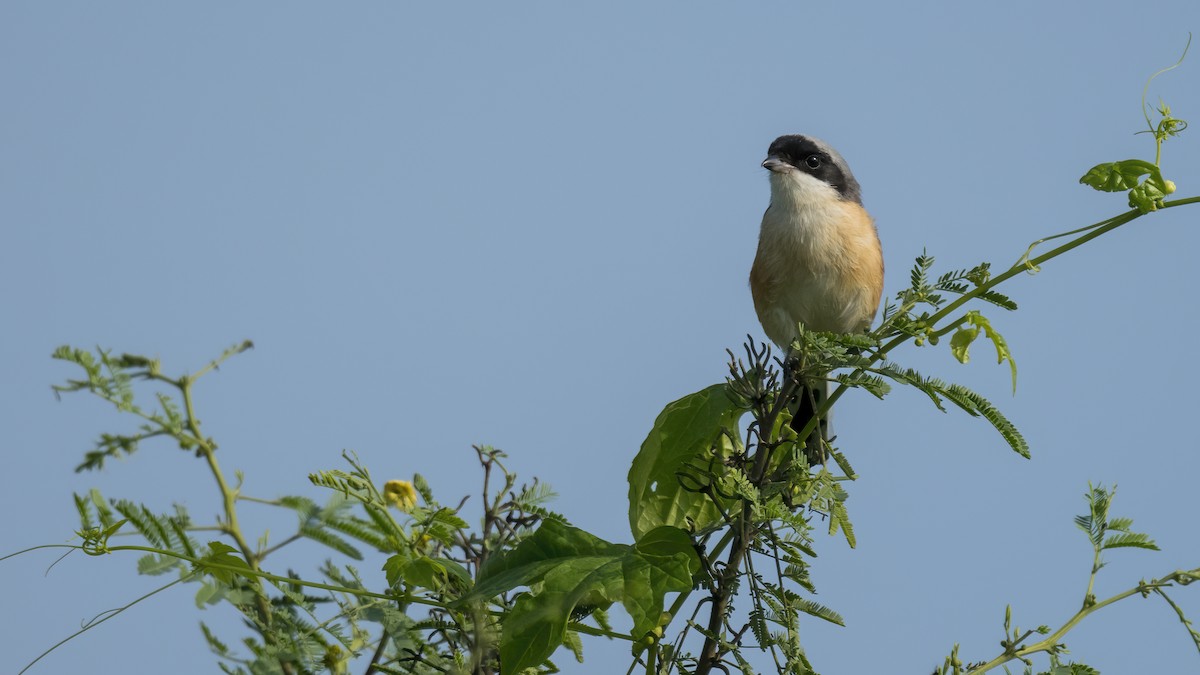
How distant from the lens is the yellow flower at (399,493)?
78.4 inches

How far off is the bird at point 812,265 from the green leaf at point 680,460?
6.97ft

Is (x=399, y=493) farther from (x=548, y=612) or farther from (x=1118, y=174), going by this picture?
(x=1118, y=174)

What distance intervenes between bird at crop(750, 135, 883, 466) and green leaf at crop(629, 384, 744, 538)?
2.12 meters

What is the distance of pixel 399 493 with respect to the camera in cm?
201

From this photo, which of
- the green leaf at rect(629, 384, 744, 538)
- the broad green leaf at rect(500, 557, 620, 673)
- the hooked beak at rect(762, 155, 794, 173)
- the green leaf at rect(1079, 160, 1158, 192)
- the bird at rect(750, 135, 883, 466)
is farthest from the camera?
the hooked beak at rect(762, 155, 794, 173)

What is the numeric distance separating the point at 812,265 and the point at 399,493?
2.63 metres

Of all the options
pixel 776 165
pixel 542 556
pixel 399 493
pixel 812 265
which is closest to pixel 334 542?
pixel 399 493

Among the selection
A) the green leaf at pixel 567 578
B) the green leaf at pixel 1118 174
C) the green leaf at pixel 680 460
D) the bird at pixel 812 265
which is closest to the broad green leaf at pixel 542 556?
the green leaf at pixel 567 578

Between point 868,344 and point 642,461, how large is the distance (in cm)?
48

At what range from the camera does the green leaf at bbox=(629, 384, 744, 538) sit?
2031 mm

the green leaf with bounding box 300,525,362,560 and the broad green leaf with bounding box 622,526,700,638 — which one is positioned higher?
the green leaf with bounding box 300,525,362,560

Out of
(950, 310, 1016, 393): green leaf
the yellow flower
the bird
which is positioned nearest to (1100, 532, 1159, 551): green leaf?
(950, 310, 1016, 393): green leaf

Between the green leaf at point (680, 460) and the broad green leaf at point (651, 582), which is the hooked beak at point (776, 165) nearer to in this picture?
the green leaf at point (680, 460)

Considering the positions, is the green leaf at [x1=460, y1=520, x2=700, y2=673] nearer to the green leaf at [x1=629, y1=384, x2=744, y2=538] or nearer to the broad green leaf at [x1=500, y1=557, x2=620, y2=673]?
the broad green leaf at [x1=500, y1=557, x2=620, y2=673]
